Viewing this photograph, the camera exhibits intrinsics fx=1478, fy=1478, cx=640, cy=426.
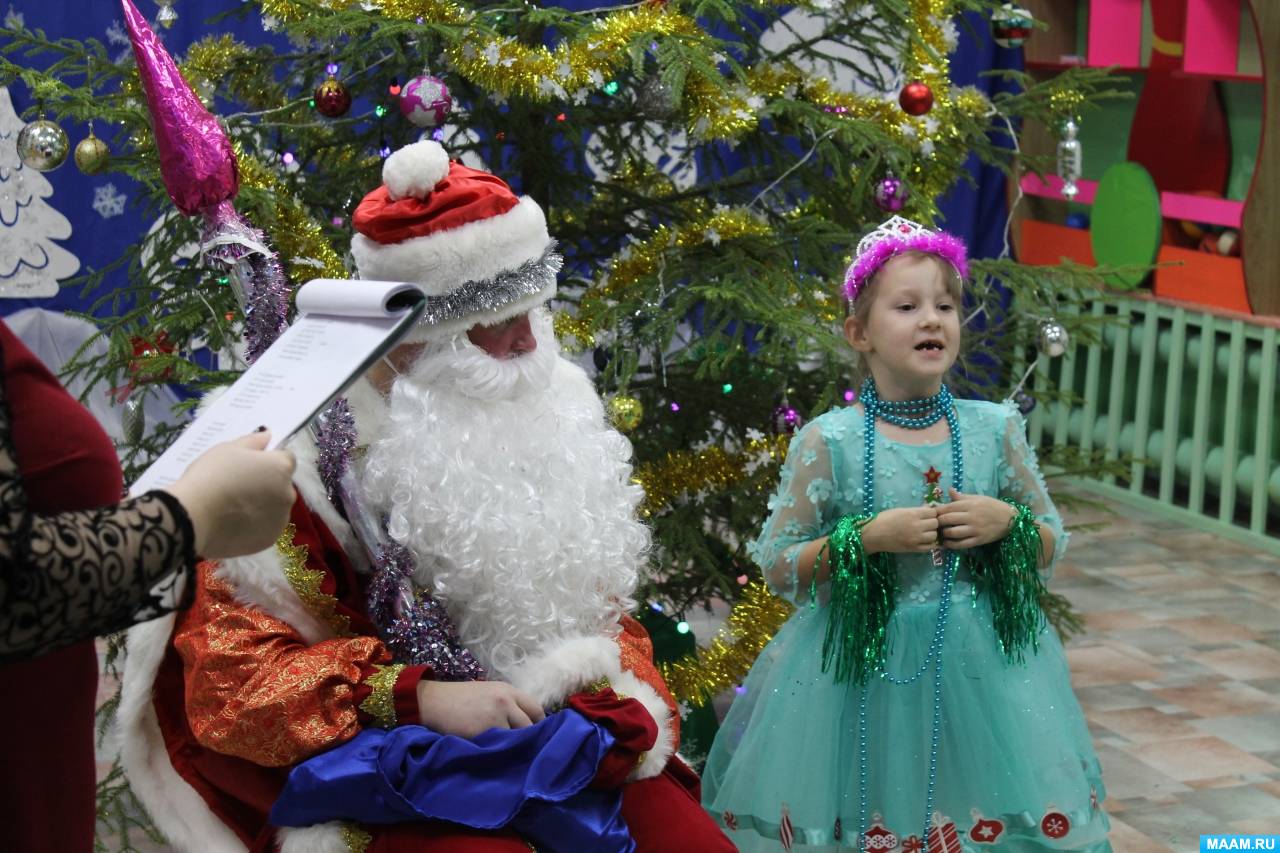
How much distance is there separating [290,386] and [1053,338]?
2281mm

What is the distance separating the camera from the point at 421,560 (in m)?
2.04

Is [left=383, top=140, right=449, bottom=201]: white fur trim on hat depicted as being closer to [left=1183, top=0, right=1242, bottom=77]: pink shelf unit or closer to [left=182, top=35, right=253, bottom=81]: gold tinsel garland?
[left=182, top=35, right=253, bottom=81]: gold tinsel garland

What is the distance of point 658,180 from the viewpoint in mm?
3643

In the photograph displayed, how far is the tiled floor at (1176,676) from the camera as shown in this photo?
3.30 metres

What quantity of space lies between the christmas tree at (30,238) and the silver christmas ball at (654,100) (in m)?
2.49

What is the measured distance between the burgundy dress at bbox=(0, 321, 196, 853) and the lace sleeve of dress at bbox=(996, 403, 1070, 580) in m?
1.43

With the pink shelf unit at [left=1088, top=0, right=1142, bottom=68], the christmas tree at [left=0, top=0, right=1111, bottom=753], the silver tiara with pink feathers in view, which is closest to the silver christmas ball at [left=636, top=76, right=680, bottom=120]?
the christmas tree at [left=0, top=0, right=1111, bottom=753]

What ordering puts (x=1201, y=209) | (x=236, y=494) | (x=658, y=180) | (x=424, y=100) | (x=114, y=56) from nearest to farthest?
(x=236, y=494) < (x=424, y=100) < (x=658, y=180) < (x=114, y=56) < (x=1201, y=209)

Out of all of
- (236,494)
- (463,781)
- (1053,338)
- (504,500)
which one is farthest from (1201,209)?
(236,494)

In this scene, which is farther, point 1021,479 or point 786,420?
point 786,420

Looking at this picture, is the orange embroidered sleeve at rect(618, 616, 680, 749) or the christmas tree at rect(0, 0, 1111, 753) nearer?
the orange embroidered sleeve at rect(618, 616, 680, 749)

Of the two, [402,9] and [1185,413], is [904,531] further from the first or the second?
[1185,413]

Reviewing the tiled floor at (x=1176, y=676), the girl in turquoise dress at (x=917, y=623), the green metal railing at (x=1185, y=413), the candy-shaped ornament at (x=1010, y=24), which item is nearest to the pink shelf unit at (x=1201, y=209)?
the green metal railing at (x=1185, y=413)

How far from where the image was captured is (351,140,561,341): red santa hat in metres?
2.08
